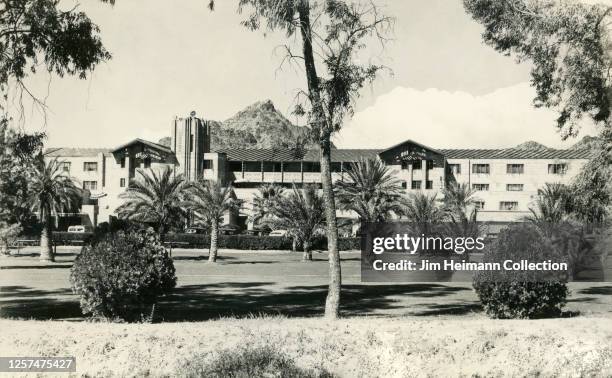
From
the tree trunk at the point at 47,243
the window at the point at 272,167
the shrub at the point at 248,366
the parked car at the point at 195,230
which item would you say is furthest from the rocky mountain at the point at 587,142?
the window at the point at 272,167

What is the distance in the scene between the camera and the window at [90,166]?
76.0 m

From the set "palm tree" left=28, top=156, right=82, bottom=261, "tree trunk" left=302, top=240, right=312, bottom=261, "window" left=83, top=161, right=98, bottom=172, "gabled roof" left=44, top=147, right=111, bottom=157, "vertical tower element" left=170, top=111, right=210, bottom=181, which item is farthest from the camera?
"gabled roof" left=44, top=147, right=111, bottom=157

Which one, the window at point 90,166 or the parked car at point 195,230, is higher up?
the window at point 90,166

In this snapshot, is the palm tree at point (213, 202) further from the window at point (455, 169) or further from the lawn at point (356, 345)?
the window at point (455, 169)

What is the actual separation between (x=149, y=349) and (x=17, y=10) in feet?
27.0

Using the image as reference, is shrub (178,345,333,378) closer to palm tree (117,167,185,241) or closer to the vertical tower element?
palm tree (117,167,185,241)

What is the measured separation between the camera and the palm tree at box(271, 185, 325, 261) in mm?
41531

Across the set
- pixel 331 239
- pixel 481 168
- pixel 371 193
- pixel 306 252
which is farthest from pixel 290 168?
pixel 331 239

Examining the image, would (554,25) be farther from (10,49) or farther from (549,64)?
(10,49)

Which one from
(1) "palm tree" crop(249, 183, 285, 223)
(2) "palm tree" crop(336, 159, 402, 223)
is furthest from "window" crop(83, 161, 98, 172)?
(2) "palm tree" crop(336, 159, 402, 223)

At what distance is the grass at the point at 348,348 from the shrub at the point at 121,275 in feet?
4.59

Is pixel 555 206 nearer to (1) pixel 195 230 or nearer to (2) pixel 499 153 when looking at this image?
(1) pixel 195 230

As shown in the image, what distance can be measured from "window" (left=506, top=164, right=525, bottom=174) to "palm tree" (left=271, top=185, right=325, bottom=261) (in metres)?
33.8

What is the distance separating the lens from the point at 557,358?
995cm
